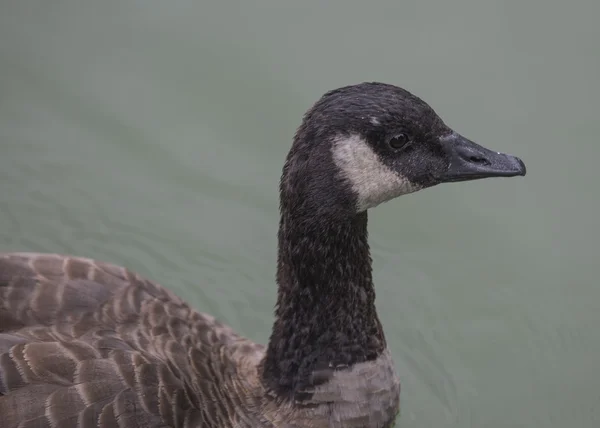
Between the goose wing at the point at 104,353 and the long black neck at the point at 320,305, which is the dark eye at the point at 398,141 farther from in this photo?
the goose wing at the point at 104,353

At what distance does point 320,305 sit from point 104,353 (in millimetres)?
1095

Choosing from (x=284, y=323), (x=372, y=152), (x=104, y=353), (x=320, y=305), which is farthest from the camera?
(x=284, y=323)

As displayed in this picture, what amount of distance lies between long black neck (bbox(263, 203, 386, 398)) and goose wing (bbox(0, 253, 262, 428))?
29 centimetres

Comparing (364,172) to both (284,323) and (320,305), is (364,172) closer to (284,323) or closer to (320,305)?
(320,305)

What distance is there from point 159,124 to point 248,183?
2.94 feet

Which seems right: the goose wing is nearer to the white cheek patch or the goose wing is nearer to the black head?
the black head

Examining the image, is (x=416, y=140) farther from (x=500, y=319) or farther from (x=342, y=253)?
(x=500, y=319)

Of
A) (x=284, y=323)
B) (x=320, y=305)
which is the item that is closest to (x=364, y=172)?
(x=320, y=305)

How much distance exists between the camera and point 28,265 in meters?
4.69

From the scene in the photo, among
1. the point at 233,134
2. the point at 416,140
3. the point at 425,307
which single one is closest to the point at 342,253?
the point at 416,140

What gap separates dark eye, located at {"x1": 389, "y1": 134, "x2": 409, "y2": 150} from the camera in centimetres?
420

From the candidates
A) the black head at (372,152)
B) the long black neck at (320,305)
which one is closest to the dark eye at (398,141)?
the black head at (372,152)

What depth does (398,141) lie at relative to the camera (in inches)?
167

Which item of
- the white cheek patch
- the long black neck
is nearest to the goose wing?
the long black neck
